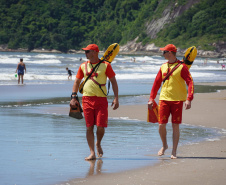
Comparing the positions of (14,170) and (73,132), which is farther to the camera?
(73,132)

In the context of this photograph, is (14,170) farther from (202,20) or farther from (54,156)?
(202,20)

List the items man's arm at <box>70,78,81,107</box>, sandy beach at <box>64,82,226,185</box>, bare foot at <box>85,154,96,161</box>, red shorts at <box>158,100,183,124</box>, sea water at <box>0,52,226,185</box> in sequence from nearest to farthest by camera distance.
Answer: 1. sandy beach at <box>64,82,226,185</box>
2. sea water at <box>0,52,226,185</box>
3. bare foot at <box>85,154,96,161</box>
4. man's arm at <box>70,78,81,107</box>
5. red shorts at <box>158,100,183,124</box>

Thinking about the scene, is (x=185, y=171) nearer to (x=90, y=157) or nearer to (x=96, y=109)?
(x=90, y=157)

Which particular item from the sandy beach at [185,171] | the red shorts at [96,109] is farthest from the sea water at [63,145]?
the red shorts at [96,109]

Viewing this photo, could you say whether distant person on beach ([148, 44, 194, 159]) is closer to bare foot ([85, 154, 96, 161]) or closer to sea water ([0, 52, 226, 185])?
sea water ([0, 52, 226, 185])

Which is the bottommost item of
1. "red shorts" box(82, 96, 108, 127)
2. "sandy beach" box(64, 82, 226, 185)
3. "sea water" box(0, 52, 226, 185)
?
"sea water" box(0, 52, 226, 185)

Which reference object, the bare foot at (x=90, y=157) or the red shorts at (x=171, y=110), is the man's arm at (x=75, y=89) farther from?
the red shorts at (x=171, y=110)

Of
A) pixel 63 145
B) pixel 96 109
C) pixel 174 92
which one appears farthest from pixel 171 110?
pixel 63 145

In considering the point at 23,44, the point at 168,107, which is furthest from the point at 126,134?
the point at 23,44

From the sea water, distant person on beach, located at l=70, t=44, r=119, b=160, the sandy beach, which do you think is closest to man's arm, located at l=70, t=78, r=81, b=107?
distant person on beach, located at l=70, t=44, r=119, b=160

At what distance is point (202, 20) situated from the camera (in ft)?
559

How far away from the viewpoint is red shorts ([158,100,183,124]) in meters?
7.48

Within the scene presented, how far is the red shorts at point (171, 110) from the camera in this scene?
7.48m

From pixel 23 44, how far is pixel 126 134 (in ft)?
612
